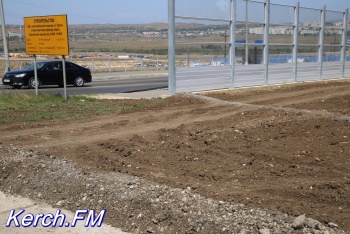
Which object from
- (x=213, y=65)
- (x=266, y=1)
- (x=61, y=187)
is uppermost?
(x=266, y=1)

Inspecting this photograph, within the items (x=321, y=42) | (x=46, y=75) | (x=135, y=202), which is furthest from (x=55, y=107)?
(x=321, y=42)

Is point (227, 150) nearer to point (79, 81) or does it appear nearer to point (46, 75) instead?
point (46, 75)

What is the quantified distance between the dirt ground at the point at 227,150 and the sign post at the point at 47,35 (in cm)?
441

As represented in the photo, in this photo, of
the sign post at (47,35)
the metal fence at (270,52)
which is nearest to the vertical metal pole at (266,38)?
the metal fence at (270,52)

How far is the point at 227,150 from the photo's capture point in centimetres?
830

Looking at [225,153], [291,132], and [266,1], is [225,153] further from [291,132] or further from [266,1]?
[266,1]

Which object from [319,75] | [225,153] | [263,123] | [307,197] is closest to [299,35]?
[319,75]

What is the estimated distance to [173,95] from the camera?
1783 cm

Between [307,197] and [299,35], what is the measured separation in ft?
69.4

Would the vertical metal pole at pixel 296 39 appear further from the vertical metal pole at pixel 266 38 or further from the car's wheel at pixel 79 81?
the car's wheel at pixel 79 81

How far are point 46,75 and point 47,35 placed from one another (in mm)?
9226

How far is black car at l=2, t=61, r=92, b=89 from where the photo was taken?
24.7 metres

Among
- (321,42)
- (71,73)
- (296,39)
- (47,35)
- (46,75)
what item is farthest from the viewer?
(321,42)

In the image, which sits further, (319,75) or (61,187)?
(319,75)
